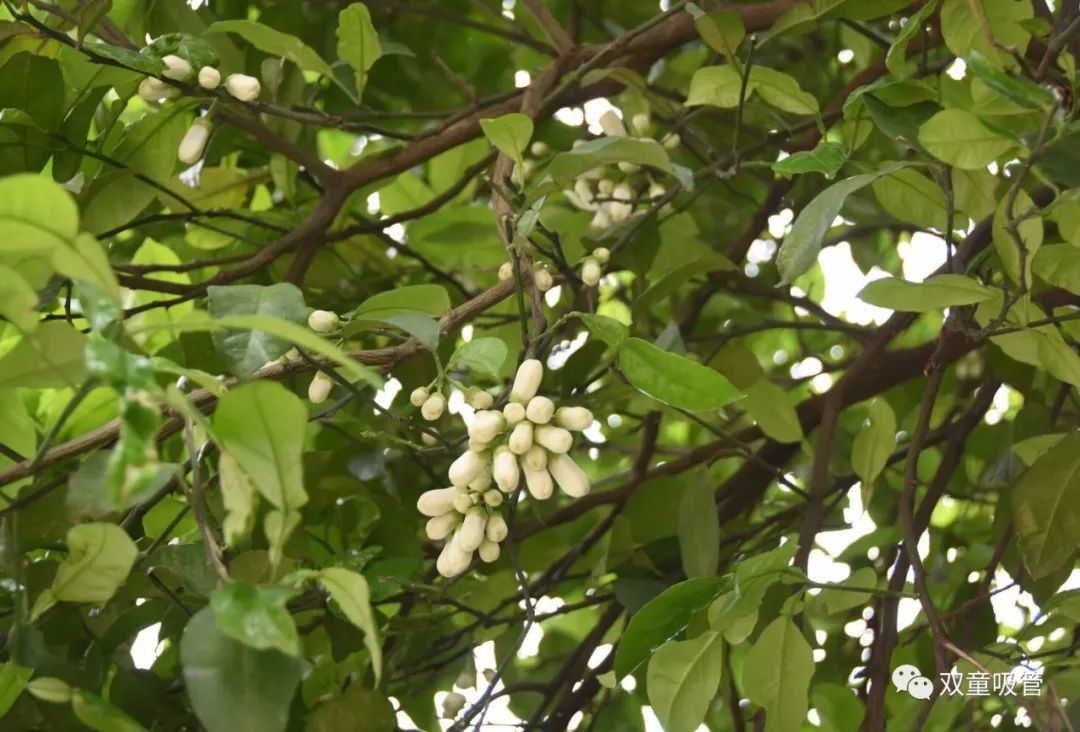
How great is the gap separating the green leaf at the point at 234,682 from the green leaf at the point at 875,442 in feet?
1.48

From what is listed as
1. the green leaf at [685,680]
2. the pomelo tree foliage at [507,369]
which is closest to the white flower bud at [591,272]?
the pomelo tree foliage at [507,369]

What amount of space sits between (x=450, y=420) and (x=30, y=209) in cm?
54

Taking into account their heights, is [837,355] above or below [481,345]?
below

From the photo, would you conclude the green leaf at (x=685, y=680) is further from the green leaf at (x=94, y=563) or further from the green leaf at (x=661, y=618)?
the green leaf at (x=94, y=563)

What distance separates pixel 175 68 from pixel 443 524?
32 cm

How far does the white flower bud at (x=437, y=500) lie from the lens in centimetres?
54

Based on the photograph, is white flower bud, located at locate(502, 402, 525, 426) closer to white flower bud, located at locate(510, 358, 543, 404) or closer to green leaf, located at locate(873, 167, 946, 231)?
white flower bud, located at locate(510, 358, 543, 404)

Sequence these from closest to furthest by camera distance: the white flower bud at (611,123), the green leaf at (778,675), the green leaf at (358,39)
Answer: the green leaf at (778,675) < the green leaf at (358,39) < the white flower bud at (611,123)

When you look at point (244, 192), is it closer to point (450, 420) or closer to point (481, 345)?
point (450, 420)

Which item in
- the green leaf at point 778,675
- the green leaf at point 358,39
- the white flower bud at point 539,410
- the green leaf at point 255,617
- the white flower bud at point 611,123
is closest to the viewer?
the green leaf at point 255,617

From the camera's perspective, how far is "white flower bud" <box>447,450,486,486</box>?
1.68ft

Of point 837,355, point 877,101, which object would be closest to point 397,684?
point 877,101

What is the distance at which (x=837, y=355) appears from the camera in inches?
52.6

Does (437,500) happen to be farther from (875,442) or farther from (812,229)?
(875,442)
